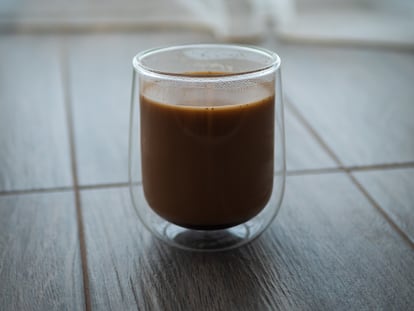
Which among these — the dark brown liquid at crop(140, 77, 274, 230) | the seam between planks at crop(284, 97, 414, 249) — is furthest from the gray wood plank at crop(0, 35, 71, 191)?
the seam between planks at crop(284, 97, 414, 249)

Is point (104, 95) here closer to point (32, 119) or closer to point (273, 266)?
point (32, 119)

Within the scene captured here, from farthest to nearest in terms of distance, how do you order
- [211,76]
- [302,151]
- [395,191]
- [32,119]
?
[32,119], [302,151], [395,191], [211,76]

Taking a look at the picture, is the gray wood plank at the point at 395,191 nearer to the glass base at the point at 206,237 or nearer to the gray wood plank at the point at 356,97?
the gray wood plank at the point at 356,97

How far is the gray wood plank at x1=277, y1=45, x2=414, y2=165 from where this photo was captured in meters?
0.83

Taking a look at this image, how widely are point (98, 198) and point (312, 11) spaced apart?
1.12 meters

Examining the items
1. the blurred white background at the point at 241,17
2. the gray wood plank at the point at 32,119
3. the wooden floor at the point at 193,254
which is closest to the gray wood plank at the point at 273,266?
the wooden floor at the point at 193,254

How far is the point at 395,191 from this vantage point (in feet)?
2.33

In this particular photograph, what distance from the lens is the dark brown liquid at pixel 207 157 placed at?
54 centimetres

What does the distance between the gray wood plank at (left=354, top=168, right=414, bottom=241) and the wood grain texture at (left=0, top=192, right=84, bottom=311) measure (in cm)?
33

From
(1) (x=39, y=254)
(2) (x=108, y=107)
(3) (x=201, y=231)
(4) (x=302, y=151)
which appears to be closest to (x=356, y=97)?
(4) (x=302, y=151)

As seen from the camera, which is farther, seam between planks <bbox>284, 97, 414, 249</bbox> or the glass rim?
seam between planks <bbox>284, 97, 414, 249</bbox>

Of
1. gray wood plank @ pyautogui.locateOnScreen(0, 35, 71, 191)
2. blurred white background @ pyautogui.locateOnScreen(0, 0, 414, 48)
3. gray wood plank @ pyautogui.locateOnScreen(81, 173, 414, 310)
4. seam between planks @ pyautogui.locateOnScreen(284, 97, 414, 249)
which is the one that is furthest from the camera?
blurred white background @ pyautogui.locateOnScreen(0, 0, 414, 48)

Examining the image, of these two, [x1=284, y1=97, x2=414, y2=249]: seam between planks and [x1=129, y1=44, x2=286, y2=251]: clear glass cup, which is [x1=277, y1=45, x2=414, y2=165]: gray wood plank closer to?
[x1=284, y1=97, x2=414, y2=249]: seam between planks

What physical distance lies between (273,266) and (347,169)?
0.80 feet
